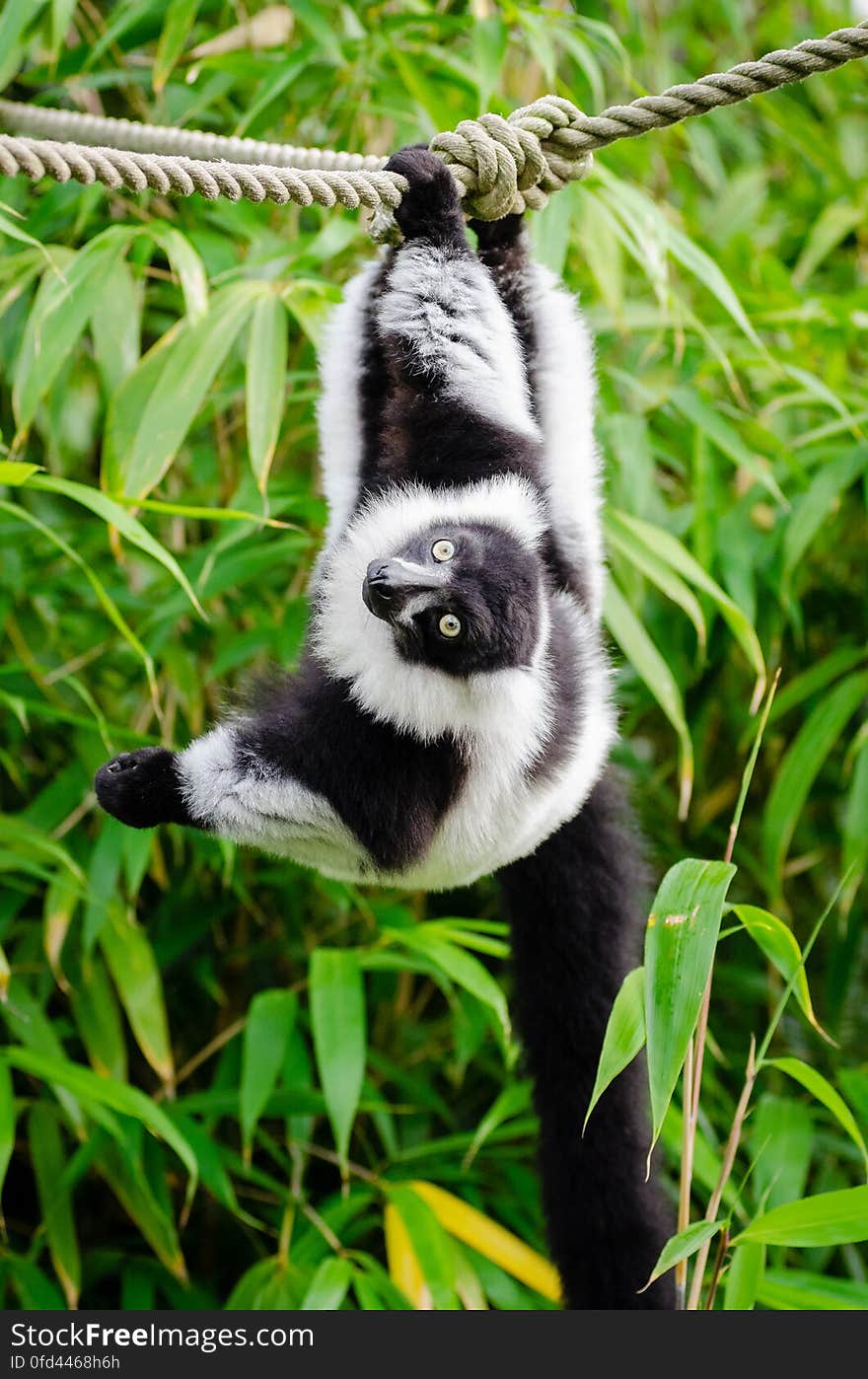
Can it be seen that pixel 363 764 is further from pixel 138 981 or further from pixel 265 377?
pixel 138 981

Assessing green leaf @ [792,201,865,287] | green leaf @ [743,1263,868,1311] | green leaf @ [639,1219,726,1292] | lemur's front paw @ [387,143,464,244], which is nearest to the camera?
green leaf @ [639,1219,726,1292]

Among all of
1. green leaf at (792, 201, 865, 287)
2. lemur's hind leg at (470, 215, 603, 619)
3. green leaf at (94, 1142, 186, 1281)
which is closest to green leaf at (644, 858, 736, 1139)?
lemur's hind leg at (470, 215, 603, 619)

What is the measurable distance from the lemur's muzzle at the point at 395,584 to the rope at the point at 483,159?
530 mm

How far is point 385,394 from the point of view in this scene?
230cm

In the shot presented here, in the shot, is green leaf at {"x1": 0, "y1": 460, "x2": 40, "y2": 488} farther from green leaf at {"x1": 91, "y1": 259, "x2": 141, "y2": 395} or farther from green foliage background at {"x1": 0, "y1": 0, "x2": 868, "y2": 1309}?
green leaf at {"x1": 91, "y1": 259, "x2": 141, "y2": 395}

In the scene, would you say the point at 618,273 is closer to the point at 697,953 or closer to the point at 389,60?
the point at 389,60

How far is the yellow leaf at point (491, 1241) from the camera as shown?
2799 mm

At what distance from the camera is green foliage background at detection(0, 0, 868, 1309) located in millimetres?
2625

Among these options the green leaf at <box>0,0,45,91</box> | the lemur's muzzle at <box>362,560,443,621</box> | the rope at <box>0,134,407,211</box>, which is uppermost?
the green leaf at <box>0,0,45,91</box>

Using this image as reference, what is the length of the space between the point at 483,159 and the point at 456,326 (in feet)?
0.81

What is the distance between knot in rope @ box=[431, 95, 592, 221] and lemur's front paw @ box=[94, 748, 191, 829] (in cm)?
101

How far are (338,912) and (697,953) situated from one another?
6.24ft

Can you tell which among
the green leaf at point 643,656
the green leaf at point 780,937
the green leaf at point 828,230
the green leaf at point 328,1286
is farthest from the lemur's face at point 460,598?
the green leaf at point 828,230

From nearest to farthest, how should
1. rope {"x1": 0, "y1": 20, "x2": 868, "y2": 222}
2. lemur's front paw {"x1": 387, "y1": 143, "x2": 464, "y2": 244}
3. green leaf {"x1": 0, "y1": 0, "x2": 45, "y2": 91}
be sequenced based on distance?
rope {"x1": 0, "y1": 20, "x2": 868, "y2": 222} < lemur's front paw {"x1": 387, "y1": 143, "x2": 464, "y2": 244} < green leaf {"x1": 0, "y1": 0, "x2": 45, "y2": 91}
